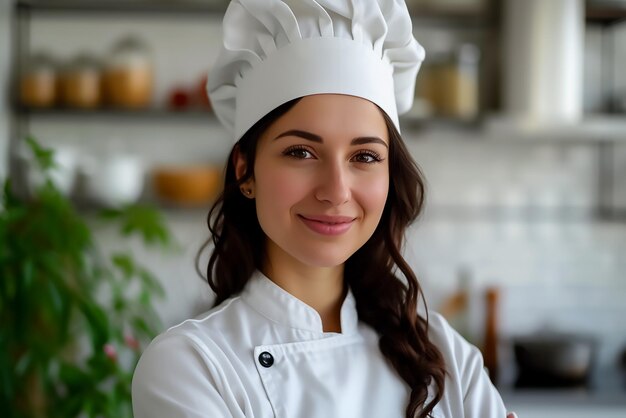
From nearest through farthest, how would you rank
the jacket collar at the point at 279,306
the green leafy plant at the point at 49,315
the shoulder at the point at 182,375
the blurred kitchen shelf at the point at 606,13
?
the shoulder at the point at 182,375 → the jacket collar at the point at 279,306 → the green leafy plant at the point at 49,315 → the blurred kitchen shelf at the point at 606,13

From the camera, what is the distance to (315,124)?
50.8 inches

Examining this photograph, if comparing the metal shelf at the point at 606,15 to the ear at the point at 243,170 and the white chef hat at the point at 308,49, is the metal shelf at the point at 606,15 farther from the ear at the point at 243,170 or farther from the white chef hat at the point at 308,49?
the ear at the point at 243,170

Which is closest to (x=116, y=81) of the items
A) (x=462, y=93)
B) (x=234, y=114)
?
(x=462, y=93)

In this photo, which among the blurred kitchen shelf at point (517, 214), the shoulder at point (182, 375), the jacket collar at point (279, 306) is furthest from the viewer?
the blurred kitchen shelf at point (517, 214)

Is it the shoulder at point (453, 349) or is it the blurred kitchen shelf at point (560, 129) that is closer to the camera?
the shoulder at point (453, 349)

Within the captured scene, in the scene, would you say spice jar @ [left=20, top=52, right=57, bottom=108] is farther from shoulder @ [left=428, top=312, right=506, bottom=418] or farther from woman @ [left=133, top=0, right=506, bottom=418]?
shoulder @ [left=428, top=312, right=506, bottom=418]

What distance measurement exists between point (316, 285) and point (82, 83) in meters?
2.35

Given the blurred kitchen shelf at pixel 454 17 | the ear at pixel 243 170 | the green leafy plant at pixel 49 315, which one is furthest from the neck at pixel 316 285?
the blurred kitchen shelf at pixel 454 17

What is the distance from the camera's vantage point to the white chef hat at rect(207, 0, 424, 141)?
1.32 metres

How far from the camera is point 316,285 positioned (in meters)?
1.43

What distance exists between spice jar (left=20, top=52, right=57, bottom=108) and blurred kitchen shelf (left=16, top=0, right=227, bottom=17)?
0.21 m

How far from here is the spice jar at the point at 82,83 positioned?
3.51 metres

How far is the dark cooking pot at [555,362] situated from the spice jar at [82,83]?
1.93 metres

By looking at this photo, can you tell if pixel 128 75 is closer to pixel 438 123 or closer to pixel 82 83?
pixel 82 83
